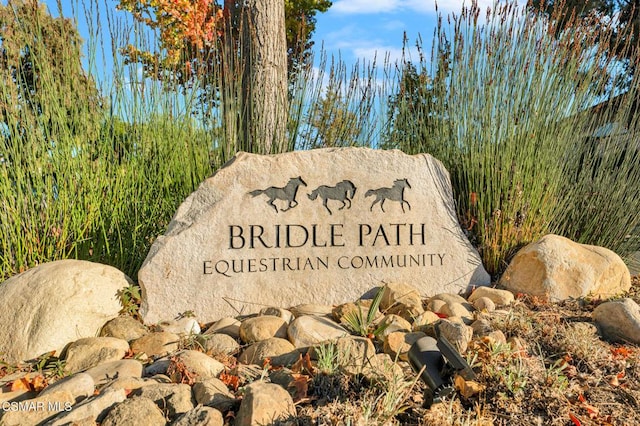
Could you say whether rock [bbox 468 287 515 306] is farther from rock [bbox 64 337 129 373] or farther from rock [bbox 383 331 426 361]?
rock [bbox 64 337 129 373]

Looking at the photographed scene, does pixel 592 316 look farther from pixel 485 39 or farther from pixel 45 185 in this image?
pixel 45 185

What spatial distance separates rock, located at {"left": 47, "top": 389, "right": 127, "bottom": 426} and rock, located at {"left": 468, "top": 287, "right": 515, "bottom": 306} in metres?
Answer: 2.02

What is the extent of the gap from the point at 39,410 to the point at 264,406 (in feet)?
2.54

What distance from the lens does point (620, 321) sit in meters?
2.52

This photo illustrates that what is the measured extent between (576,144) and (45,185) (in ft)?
12.4

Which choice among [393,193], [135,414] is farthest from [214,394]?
[393,193]

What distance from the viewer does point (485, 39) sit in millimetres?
3461

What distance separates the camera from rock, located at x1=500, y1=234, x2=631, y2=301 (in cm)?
308

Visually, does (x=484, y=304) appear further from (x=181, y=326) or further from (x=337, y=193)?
(x=181, y=326)

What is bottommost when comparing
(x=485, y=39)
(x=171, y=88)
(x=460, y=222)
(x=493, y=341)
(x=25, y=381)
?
(x=25, y=381)

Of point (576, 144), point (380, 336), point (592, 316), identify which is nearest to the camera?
point (380, 336)

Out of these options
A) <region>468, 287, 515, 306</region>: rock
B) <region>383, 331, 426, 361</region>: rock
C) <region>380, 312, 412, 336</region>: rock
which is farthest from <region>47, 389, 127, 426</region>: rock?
<region>468, 287, 515, 306</region>: rock

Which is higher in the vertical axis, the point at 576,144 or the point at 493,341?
the point at 576,144

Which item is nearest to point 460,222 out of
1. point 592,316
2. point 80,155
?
point 592,316
